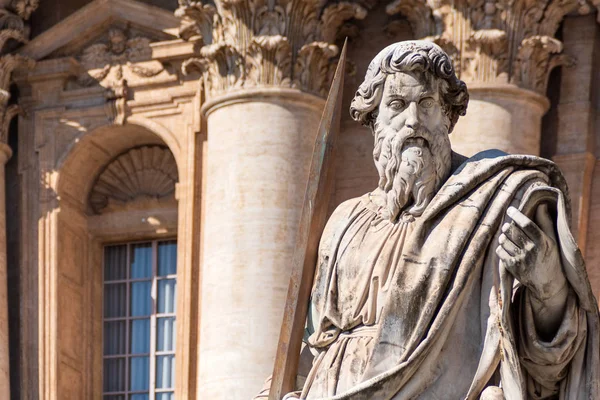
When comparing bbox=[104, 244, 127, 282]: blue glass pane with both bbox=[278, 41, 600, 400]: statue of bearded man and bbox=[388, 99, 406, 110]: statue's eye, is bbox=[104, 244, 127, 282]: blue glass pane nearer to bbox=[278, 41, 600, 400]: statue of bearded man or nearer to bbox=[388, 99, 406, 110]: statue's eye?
bbox=[278, 41, 600, 400]: statue of bearded man

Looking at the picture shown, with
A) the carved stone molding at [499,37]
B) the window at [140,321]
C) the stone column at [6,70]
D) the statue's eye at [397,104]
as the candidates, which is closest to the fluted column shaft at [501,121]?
the carved stone molding at [499,37]

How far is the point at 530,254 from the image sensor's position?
12.5m

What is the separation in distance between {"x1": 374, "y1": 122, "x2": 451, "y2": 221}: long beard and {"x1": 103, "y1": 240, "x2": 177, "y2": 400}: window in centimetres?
1413

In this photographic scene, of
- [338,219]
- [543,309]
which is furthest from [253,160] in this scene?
[543,309]

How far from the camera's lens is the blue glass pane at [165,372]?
2733cm

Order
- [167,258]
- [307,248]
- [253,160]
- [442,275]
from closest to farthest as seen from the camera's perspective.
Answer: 1. [442,275]
2. [307,248]
3. [253,160]
4. [167,258]

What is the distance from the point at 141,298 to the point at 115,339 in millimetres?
471

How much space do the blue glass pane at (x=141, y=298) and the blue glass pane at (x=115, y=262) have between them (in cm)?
18

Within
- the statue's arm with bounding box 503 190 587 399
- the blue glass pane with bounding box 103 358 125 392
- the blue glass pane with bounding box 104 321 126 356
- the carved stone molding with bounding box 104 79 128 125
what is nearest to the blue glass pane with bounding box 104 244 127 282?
the blue glass pane with bounding box 104 321 126 356

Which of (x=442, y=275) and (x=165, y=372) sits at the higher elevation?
(x=442, y=275)

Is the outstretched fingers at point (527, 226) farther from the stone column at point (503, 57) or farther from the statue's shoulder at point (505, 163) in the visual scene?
the stone column at point (503, 57)

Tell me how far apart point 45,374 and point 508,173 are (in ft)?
48.3

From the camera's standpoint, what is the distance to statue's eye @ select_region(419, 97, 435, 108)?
13.3m

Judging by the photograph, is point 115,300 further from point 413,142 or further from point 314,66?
point 413,142
